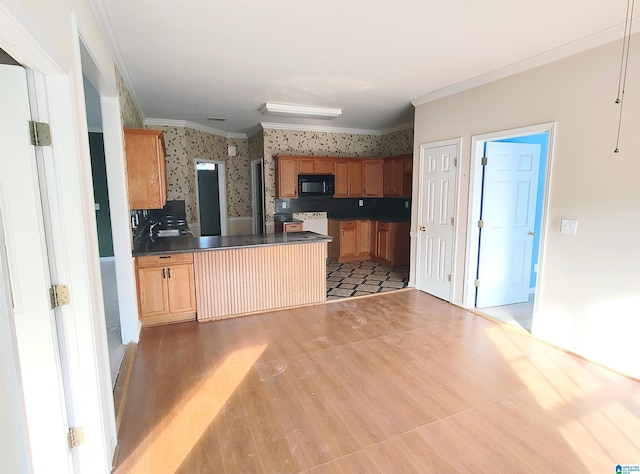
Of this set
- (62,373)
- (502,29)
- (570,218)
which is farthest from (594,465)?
(502,29)

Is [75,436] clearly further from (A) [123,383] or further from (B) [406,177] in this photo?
(B) [406,177]

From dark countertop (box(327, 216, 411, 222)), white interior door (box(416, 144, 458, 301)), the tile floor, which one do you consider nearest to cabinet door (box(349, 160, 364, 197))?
dark countertop (box(327, 216, 411, 222))

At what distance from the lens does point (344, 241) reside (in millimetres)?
6828

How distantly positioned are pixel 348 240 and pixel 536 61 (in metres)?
4.28

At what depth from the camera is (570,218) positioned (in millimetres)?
3096

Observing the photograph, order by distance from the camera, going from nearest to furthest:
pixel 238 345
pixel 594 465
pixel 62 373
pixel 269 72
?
pixel 62 373 < pixel 594 465 < pixel 238 345 < pixel 269 72

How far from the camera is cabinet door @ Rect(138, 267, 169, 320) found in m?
3.62

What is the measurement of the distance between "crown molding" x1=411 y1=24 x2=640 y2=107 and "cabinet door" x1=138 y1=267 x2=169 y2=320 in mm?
3894

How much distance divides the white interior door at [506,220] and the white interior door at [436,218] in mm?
399

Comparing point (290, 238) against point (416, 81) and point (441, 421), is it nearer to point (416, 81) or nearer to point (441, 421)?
point (416, 81)

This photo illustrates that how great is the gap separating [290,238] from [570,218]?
291 cm

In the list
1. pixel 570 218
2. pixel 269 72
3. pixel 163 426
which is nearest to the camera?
pixel 163 426

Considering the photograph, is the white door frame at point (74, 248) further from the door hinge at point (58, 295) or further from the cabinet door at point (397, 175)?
the cabinet door at point (397, 175)

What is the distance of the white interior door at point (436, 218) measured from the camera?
4.38 meters
